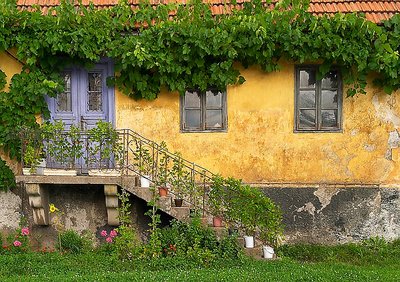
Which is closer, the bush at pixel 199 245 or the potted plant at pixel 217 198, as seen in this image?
the bush at pixel 199 245

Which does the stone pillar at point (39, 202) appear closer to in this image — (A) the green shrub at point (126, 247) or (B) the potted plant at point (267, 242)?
(A) the green shrub at point (126, 247)

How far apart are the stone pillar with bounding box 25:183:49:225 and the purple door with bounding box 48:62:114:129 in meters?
1.59

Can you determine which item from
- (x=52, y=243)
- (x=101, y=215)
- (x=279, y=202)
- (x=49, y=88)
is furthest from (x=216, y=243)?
(x=49, y=88)

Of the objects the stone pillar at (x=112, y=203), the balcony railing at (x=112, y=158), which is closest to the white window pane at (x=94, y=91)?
the balcony railing at (x=112, y=158)

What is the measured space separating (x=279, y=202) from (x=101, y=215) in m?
3.77

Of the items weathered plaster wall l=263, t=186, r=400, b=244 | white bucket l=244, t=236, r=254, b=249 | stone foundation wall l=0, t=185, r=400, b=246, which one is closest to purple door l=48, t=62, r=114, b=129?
stone foundation wall l=0, t=185, r=400, b=246

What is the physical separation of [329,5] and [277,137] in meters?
2.95

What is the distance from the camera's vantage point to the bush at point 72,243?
9836 millimetres

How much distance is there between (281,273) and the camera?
812 cm

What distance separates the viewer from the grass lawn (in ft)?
25.8

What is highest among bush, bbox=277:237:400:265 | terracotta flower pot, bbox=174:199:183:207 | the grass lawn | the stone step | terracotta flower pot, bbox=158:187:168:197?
terracotta flower pot, bbox=158:187:168:197

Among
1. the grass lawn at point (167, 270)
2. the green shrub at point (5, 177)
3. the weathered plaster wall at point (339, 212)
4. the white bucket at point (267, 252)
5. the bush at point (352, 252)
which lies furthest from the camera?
the weathered plaster wall at point (339, 212)

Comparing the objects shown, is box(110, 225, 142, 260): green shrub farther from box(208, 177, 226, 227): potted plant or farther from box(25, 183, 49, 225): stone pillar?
box(25, 183, 49, 225): stone pillar

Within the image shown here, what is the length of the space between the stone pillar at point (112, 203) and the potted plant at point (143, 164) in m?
0.55
